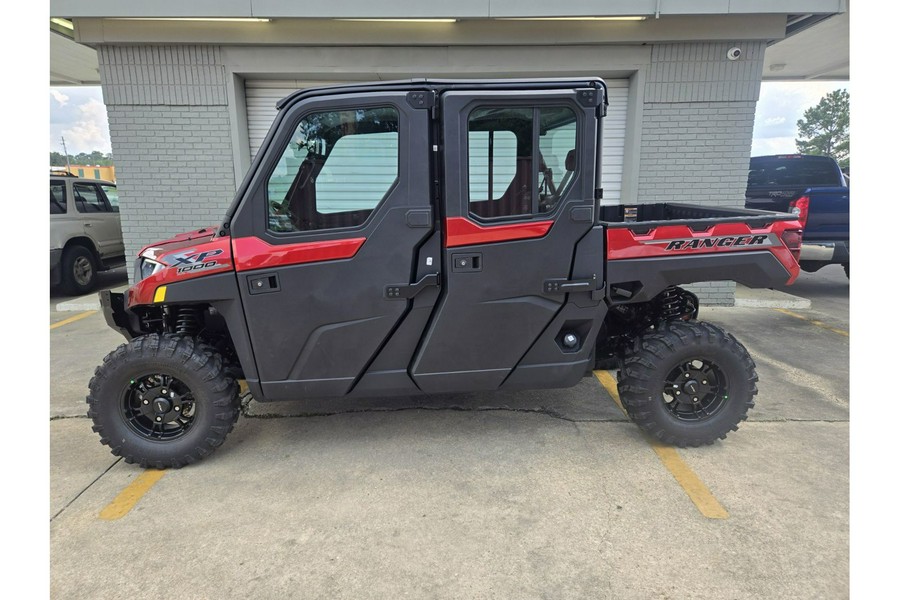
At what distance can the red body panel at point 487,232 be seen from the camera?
296cm

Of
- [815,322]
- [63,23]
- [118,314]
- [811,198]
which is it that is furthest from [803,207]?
[63,23]

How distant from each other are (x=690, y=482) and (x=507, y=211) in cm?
199

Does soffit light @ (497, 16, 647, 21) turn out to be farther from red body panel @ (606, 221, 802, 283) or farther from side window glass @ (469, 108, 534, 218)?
red body panel @ (606, 221, 802, 283)

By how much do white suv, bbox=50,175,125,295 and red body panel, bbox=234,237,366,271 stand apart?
7.39m

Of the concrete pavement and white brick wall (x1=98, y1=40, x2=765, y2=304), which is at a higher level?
white brick wall (x1=98, y1=40, x2=765, y2=304)

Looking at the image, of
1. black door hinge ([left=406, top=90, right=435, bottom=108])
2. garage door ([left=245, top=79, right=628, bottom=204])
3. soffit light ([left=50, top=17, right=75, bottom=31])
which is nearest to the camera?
black door hinge ([left=406, top=90, right=435, bottom=108])

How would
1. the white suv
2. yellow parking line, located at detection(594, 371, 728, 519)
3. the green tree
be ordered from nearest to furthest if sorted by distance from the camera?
1. yellow parking line, located at detection(594, 371, 728, 519)
2. the white suv
3. the green tree

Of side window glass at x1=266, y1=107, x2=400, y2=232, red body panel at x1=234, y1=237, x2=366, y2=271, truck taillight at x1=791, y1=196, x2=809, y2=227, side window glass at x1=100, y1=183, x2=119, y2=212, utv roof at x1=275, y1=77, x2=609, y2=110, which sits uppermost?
side window glass at x1=100, y1=183, x2=119, y2=212

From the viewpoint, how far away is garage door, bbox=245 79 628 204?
671cm

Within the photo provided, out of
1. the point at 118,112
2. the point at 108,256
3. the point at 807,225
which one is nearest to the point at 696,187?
the point at 807,225

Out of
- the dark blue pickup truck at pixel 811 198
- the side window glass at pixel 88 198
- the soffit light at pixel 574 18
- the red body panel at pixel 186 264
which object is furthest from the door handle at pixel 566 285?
the side window glass at pixel 88 198

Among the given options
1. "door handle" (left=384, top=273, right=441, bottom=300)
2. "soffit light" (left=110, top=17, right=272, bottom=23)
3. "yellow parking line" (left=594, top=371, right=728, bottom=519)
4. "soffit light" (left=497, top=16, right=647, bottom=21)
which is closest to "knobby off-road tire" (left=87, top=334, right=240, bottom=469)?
"door handle" (left=384, top=273, right=441, bottom=300)

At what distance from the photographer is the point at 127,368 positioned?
309cm

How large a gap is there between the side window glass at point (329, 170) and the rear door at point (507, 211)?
393 mm
